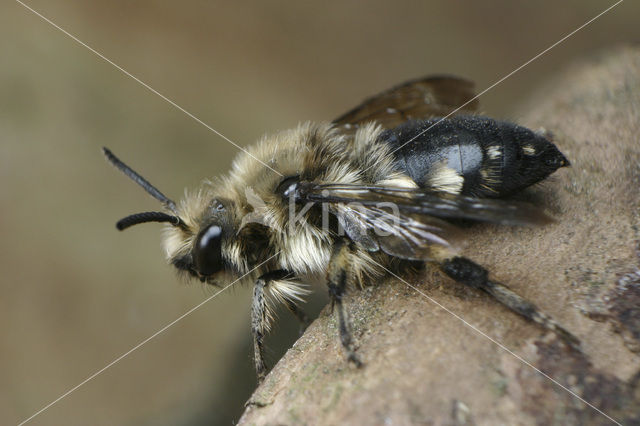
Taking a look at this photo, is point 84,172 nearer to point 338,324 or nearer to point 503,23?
point 338,324

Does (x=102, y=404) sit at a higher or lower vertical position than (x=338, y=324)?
lower

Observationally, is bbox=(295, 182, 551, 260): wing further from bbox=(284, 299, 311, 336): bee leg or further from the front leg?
bbox=(284, 299, 311, 336): bee leg

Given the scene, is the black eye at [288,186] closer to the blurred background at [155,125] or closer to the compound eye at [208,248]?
the compound eye at [208,248]

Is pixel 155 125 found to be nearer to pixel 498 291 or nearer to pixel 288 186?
pixel 288 186

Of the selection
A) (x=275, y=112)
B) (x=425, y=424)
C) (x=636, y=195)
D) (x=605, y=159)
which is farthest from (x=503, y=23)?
(x=425, y=424)

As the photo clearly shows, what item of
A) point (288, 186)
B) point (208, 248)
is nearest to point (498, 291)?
point (288, 186)

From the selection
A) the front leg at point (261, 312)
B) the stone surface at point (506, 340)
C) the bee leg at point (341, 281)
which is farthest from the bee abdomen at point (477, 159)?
the front leg at point (261, 312)

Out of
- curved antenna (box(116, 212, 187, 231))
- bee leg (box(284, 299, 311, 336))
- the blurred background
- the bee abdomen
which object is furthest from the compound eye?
the bee abdomen
